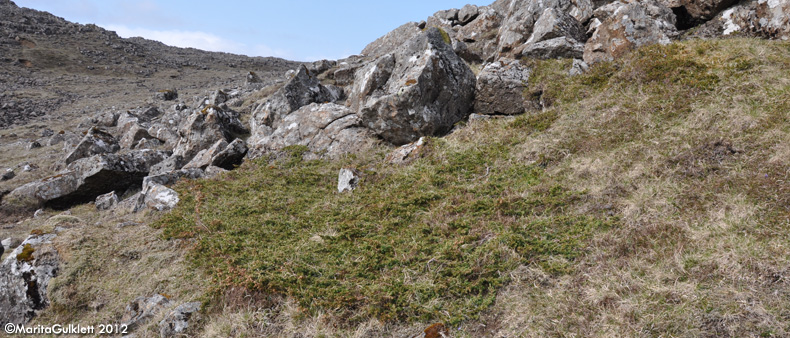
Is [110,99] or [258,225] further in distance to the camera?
[110,99]

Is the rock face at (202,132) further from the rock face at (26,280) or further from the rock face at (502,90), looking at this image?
the rock face at (502,90)

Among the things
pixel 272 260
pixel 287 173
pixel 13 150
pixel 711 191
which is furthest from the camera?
pixel 13 150

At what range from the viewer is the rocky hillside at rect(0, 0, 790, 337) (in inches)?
232

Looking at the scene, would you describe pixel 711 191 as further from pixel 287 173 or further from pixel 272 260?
pixel 287 173

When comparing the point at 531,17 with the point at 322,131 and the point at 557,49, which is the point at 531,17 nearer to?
the point at 557,49

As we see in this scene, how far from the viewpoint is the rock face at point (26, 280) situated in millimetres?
8547

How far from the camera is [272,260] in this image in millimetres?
8109

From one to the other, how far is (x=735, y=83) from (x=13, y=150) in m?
38.0

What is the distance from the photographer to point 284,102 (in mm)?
18672

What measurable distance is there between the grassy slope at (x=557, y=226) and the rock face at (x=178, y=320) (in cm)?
36

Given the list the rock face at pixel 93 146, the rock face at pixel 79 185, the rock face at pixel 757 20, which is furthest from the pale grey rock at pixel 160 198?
the rock face at pixel 757 20

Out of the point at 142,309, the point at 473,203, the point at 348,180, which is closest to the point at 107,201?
the point at 142,309

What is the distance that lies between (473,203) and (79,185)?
1698 cm

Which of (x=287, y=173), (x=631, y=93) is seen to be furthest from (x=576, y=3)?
(x=287, y=173)
